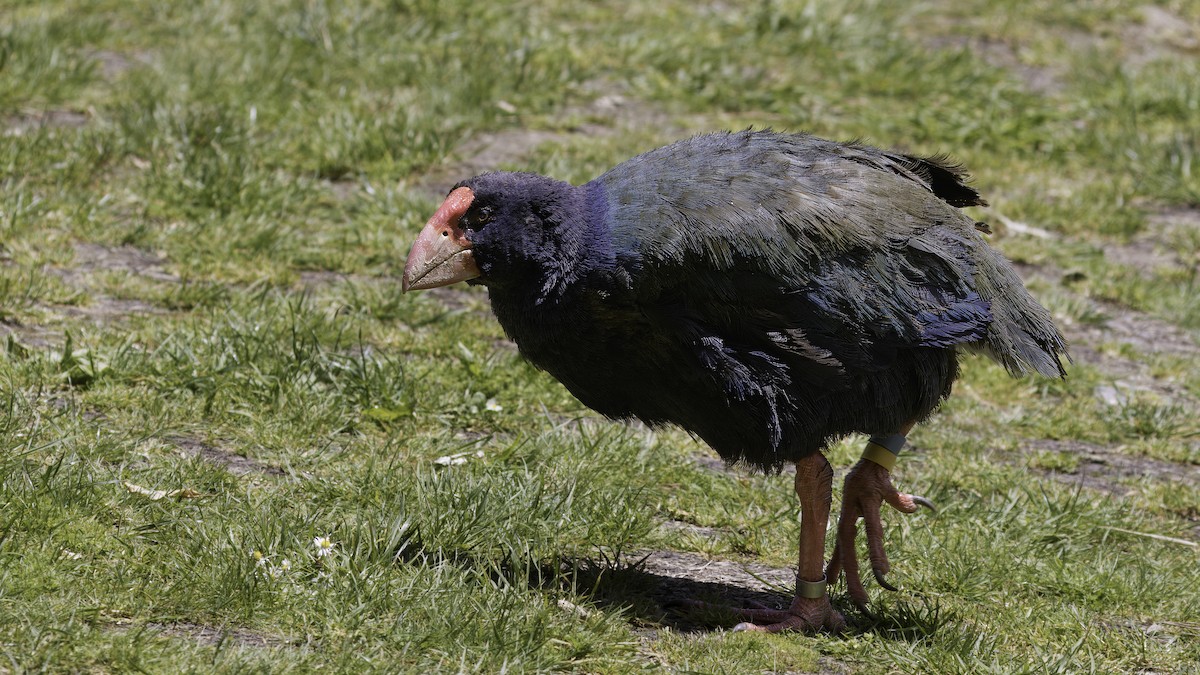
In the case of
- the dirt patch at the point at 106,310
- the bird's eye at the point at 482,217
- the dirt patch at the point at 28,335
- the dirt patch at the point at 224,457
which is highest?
the bird's eye at the point at 482,217

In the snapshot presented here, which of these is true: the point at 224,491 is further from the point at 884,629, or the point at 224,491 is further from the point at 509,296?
the point at 884,629

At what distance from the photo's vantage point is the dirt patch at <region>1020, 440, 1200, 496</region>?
4.98m

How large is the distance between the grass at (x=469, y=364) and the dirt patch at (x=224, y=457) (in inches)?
0.6

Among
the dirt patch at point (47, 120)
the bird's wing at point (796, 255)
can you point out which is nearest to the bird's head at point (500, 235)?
the bird's wing at point (796, 255)

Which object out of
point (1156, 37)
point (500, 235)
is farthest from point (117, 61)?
point (1156, 37)

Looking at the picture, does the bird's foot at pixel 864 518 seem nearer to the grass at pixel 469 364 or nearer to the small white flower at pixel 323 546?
the grass at pixel 469 364

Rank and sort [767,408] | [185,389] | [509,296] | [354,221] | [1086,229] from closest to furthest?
[767,408] → [509,296] → [185,389] → [354,221] → [1086,229]

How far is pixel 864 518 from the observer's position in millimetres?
3963

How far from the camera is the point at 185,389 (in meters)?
4.57

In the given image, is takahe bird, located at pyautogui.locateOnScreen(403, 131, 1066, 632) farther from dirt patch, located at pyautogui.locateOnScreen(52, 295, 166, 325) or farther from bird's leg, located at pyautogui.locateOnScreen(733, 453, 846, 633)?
dirt patch, located at pyautogui.locateOnScreen(52, 295, 166, 325)

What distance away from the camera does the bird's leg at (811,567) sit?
149 inches

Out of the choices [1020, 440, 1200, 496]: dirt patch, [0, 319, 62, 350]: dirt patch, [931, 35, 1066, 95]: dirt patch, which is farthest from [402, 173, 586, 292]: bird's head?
[931, 35, 1066, 95]: dirt patch

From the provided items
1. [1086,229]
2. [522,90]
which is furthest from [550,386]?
[1086,229]

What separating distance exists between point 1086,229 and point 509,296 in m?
4.12
